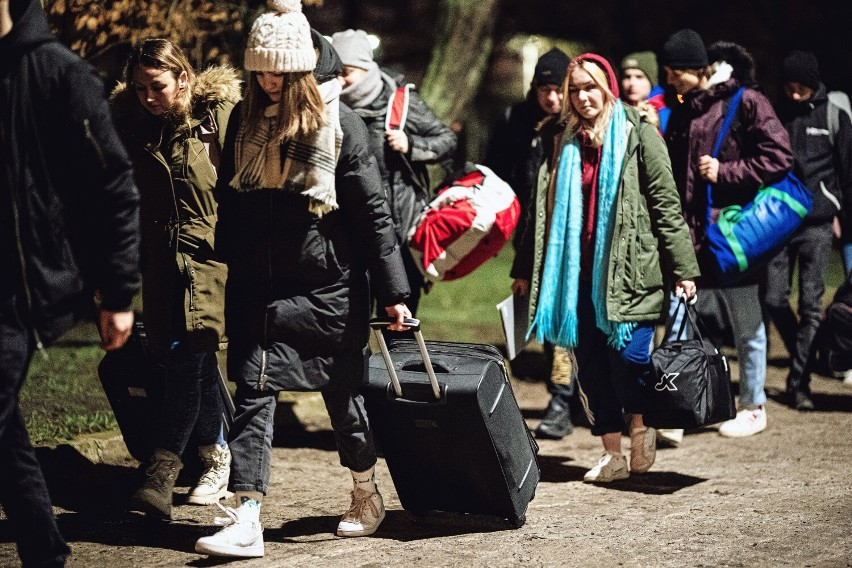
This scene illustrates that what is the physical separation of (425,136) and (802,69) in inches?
104

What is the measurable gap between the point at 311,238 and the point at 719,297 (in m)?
4.89

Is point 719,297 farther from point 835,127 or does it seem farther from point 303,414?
point 303,414

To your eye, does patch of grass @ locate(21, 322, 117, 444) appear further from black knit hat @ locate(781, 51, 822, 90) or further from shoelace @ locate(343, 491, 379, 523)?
black knit hat @ locate(781, 51, 822, 90)

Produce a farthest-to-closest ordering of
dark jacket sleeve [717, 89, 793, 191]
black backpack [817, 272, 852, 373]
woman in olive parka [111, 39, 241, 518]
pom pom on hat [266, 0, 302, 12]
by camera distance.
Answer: black backpack [817, 272, 852, 373] < dark jacket sleeve [717, 89, 793, 191] < woman in olive parka [111, 39, 241, 518] < pom pom on hat [266, 0, 302, 12]

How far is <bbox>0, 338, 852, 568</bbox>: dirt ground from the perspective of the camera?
5062 millimetres

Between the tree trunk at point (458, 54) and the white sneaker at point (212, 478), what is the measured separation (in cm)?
547

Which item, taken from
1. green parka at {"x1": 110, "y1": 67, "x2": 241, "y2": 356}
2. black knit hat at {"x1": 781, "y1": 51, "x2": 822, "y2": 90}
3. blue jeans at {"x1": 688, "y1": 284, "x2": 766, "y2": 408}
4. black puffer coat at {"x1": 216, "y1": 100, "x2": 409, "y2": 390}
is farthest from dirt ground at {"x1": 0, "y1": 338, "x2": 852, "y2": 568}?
black knit hat at {"x1": 781, "y1": 51, "x2": 822, "y2": 90}

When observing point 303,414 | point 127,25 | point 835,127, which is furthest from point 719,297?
point 127,25

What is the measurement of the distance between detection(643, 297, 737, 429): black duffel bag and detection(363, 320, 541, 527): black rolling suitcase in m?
0.80

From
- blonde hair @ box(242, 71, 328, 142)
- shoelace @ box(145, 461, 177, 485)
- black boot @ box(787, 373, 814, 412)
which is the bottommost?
black boot @ box(787, 373, 814, 412)

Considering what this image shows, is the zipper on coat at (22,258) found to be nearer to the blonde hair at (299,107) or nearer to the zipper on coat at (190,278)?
the blonde hair at (299,107)

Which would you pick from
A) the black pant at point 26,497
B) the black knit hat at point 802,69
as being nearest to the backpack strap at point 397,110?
the black knit hat at point 802,69

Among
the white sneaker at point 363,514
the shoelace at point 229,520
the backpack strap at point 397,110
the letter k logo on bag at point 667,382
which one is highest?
the backpack strap at point 397,110

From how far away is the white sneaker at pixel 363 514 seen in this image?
17.7ft
